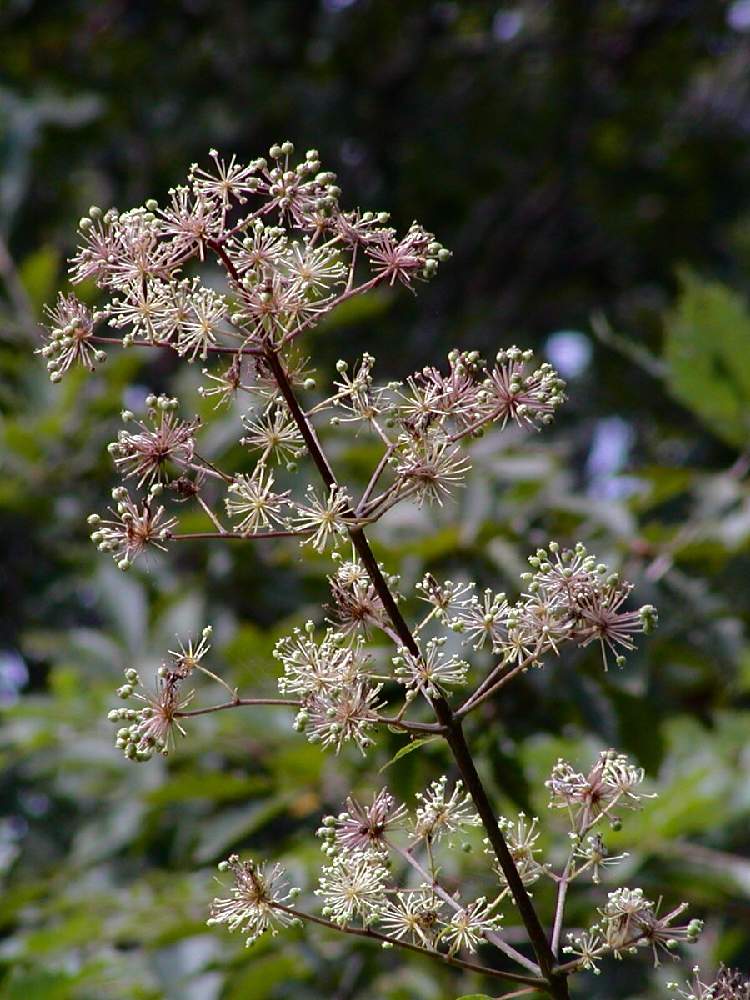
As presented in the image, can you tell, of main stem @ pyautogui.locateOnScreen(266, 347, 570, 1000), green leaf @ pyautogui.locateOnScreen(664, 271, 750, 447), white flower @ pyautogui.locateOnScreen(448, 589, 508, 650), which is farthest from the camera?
green leaf @ pyautogui.locateOnScreen(664, 271, 750, 447)

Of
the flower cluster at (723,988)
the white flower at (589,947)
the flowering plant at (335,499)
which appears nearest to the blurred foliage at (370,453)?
the flowering plant at (335,499)

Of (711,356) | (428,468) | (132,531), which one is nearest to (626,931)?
(428,468)

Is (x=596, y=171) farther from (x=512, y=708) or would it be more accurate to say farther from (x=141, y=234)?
(x=141, y=234)

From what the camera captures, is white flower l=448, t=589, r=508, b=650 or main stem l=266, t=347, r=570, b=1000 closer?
main stem l=266, t=347, r=570, b=1000

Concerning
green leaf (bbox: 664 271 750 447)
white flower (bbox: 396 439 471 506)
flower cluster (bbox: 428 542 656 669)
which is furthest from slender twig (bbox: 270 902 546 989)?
green leaf (bbox: 664 271 750 447)

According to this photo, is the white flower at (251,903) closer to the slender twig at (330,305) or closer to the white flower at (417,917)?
the white flower at (417,917)

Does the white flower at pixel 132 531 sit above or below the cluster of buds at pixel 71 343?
below

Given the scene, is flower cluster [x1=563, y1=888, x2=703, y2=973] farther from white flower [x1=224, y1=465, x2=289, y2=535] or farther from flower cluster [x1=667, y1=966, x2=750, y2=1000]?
white flower [x1=224, y1=465, x2=289, y2=535]

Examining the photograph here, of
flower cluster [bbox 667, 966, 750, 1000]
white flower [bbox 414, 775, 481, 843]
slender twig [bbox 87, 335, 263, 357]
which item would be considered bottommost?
flower cluster [bbox 667, 966, 750, 1000]
